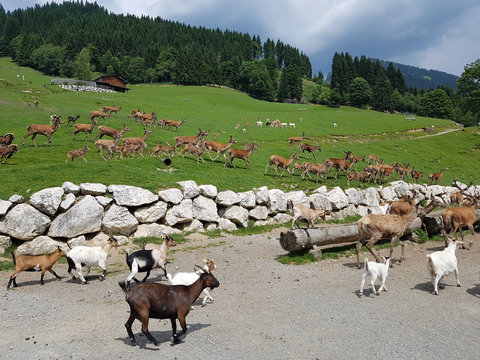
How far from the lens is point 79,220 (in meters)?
14.2

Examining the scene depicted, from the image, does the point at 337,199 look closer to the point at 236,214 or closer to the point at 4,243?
the point at 236,214

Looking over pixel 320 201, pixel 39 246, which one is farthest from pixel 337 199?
pixel 39 246

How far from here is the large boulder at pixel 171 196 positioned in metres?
16.7

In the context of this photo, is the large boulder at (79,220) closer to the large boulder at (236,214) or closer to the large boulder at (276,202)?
the large boulder at (236,214)

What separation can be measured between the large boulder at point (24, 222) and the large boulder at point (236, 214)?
317 inches

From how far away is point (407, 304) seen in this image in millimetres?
9531

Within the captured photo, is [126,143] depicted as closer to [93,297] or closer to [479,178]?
[93,297]

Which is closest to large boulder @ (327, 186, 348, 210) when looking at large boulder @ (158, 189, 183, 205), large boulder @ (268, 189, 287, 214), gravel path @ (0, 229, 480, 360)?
large boulder @ (268, 189, 287, 214)

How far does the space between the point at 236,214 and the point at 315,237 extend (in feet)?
17.7

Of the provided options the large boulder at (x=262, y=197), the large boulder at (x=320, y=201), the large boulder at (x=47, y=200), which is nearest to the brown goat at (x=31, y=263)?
the large boulder at (x=47, y=200)

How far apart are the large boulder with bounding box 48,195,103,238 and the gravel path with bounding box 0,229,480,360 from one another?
168 cm

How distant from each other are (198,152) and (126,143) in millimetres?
5653

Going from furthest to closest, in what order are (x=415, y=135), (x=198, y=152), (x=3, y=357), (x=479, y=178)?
1. (x=415, y=135)
2. (x=479, y=178)
3. (x=198, y=152)
4. (x=3, y=357)

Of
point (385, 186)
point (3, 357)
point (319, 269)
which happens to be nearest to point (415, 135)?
point (385, 186)
